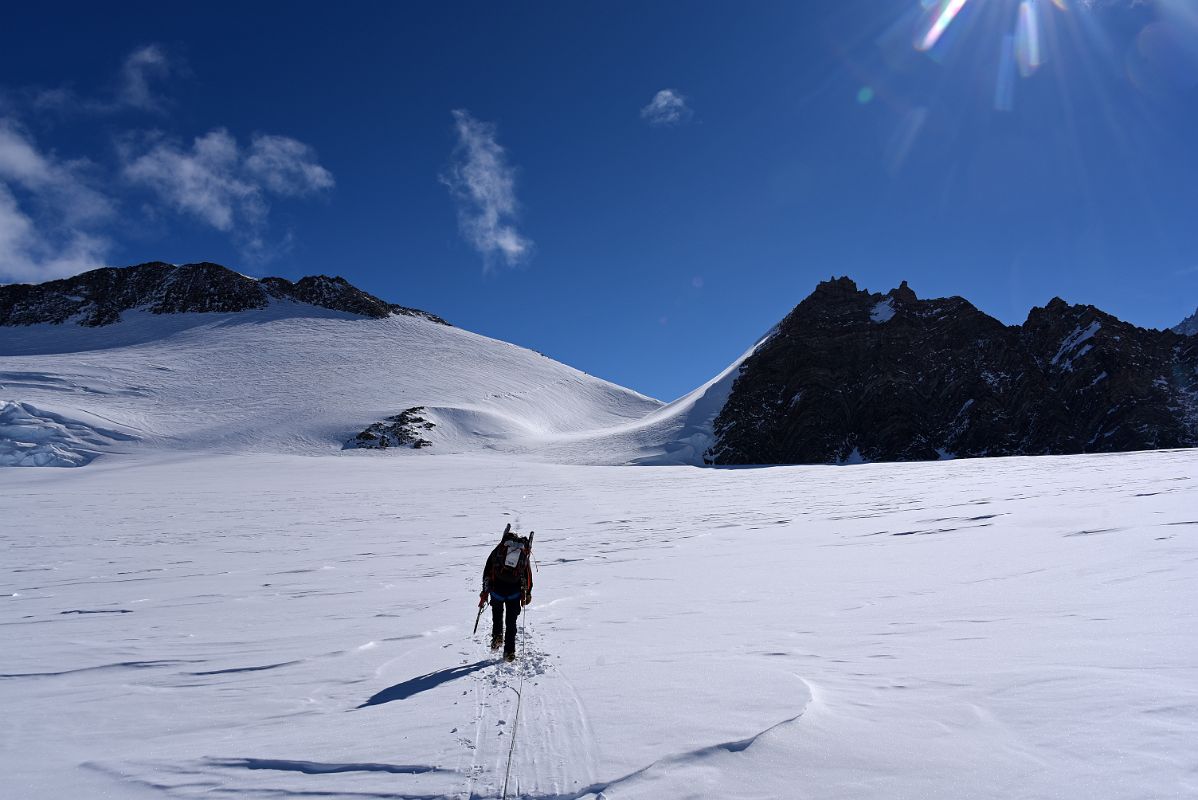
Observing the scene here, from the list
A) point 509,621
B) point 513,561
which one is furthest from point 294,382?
point 509,621

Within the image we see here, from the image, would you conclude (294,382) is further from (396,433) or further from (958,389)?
(958,389)

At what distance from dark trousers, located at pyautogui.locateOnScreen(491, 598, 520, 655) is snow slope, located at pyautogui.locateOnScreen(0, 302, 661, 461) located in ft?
175

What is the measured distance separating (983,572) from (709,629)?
3918mm

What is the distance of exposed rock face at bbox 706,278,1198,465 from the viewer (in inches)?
2319

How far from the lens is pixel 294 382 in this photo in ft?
251

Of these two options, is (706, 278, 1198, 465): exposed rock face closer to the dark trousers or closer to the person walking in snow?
the person walking in snow

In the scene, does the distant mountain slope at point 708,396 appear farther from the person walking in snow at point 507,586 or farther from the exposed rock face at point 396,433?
the person walking in snow at point 507,586

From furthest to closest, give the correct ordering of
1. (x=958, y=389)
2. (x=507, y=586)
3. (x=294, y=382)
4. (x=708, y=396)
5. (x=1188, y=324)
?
(x=1188, y=324) → (x=294, y=382) → (x=708, y=396) → (x=958, y=389) → (x=507, y=586)

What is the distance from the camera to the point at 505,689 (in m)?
5.02

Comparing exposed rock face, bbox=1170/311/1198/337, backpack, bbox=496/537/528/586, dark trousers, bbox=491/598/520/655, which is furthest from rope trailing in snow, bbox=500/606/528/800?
exposed rock face, bbox=1170/311/1198/337

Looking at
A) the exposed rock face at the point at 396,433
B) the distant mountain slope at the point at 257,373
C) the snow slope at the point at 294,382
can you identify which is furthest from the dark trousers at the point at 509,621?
the exposed rock face at the point at 396,433

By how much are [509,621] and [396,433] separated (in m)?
58.8

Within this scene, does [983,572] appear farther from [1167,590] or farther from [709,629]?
[709,629]

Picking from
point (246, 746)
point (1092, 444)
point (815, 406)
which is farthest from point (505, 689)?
point (1092, 444)
